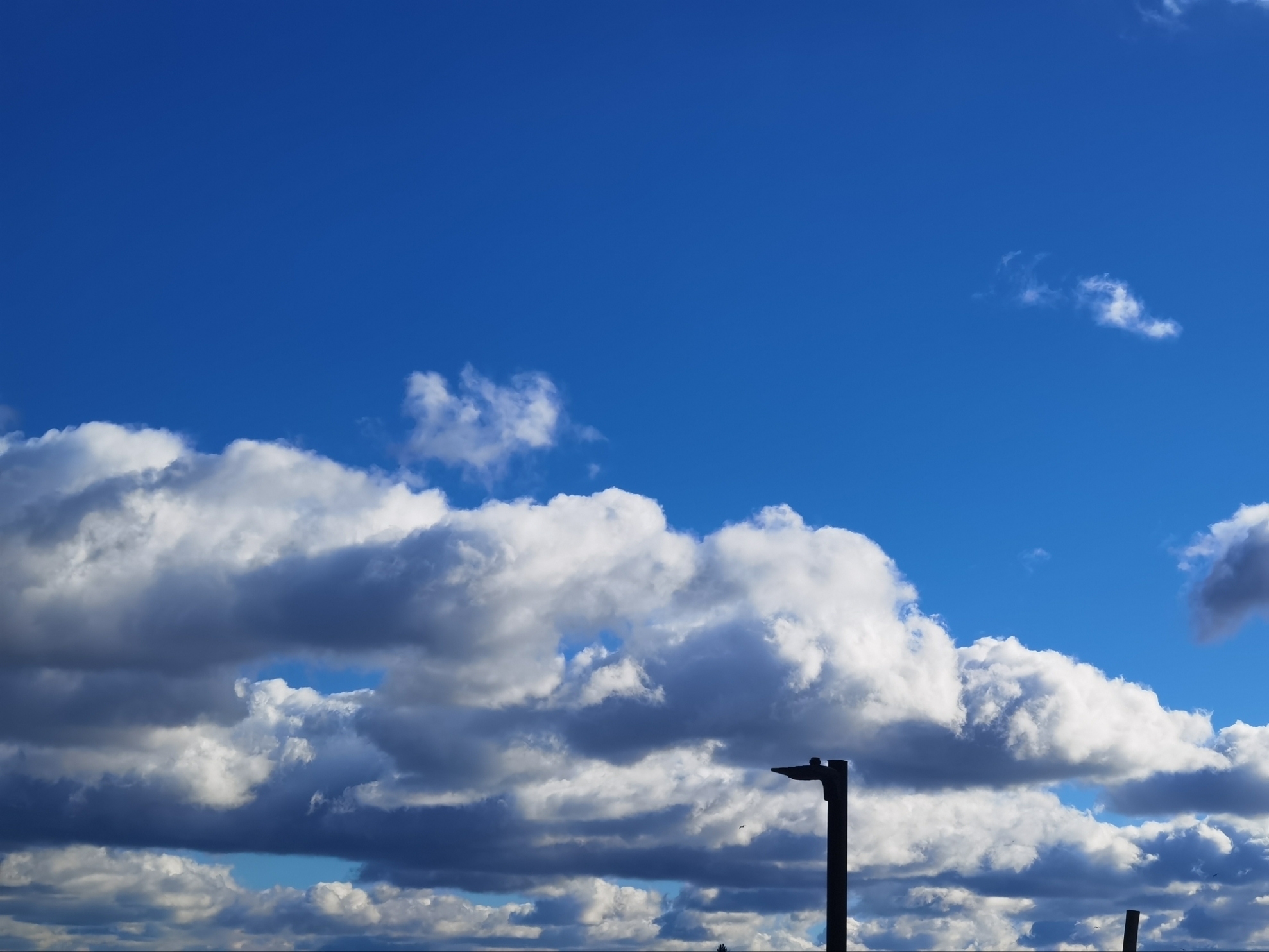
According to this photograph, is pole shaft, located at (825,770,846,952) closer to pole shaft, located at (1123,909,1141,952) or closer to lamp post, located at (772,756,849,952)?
lamp post, located at (772,756,849,952)

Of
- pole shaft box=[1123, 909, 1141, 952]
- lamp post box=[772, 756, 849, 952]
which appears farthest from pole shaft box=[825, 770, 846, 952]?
pole shaft box=[1123, 909, 1141, 952]

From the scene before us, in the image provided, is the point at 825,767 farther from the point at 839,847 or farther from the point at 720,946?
the point at 720,946

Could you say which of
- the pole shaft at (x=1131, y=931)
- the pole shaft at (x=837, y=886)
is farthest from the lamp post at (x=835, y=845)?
the pole shaft at (x=1131, y=931)

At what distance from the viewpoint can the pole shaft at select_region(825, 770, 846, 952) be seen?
72.8 ft

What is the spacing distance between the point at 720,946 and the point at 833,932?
111 meters

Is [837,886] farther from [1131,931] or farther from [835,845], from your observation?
[1131,931]

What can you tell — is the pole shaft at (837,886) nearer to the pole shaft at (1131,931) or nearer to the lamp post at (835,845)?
the lamp post at (835,845)

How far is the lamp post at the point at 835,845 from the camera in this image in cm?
2223

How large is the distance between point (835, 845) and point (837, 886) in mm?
629

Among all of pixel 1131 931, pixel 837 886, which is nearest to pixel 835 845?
pixel 837 886

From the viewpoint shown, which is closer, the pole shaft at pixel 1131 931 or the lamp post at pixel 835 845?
the lamp post at pixel 835 845

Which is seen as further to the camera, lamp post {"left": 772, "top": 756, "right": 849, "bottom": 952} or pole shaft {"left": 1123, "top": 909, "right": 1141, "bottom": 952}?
pole shaft {"left": 1123, "top": 909, "right": 1141, "bottom": 952}

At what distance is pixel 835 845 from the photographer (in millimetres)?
22469

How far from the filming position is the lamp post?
2223 centimetres
